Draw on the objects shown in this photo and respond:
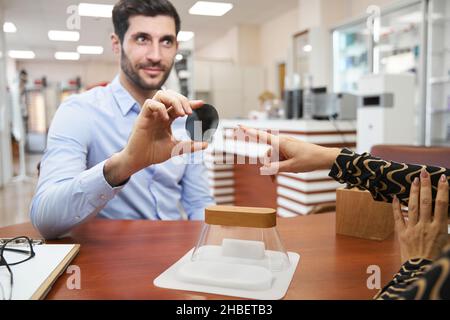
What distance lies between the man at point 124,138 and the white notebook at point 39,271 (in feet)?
0.56

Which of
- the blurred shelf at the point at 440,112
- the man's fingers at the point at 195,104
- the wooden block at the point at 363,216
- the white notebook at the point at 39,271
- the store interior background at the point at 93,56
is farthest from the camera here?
the blurred shelf at the point at 440,112

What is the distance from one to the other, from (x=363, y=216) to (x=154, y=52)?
68 cm

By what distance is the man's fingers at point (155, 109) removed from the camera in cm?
77

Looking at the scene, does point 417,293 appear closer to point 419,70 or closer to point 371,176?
point 371,176

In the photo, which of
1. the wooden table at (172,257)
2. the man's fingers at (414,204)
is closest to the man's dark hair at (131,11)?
the wooden table at (172,257)

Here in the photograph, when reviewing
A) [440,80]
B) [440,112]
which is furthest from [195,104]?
[440,112]

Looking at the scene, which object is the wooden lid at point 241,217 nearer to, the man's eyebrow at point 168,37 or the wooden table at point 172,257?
the wooden table at point 172,257

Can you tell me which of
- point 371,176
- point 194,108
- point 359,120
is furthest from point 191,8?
point 359,120

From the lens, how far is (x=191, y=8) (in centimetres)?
107

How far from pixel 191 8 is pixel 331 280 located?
790mm

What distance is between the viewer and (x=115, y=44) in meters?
1.01

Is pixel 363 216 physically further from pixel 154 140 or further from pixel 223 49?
pixel 223 49

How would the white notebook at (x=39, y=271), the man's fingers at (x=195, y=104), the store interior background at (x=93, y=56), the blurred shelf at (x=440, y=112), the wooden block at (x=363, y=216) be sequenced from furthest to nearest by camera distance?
the blurred shelf at (x=440, y=112), the store interior background at (x=93, y=56), the wooden block at (x=363, y=216), the man's fingers at (x=195, y=104), the white notebook at (x=39, y=271)

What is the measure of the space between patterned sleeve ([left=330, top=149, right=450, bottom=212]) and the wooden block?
0.45 feet
